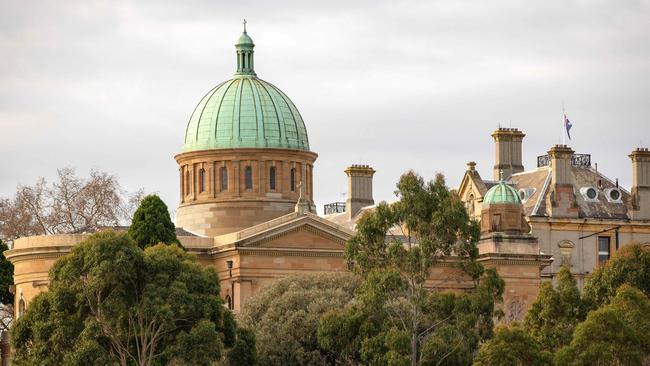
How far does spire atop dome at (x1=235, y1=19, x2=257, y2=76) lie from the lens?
148250 mm

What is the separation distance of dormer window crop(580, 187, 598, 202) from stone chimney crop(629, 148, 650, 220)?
2.32m

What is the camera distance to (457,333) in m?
106

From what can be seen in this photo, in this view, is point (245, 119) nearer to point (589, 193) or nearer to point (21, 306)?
point (21, 306)

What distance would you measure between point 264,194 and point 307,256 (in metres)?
8.41

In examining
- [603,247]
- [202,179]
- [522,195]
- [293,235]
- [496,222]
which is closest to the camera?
[293,235]

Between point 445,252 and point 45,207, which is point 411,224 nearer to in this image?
point 445,252

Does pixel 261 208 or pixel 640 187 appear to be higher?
pixel 640 187

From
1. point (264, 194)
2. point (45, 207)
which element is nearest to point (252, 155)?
point (264, 194)

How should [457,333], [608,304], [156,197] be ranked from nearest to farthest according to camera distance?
[457,333], [608,304], [156,197]

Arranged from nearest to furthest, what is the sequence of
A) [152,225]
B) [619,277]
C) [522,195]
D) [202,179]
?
1. [619,277]
2. [152,225]
3. [202,179]
4. [522,195]

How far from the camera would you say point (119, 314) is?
10619 centimetres

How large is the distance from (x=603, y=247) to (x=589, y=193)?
358cm

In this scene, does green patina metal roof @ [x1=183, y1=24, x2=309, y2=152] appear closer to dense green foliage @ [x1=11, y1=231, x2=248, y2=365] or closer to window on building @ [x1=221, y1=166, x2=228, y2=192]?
window on building @ [x1=221, y1=166, x2=228, y2=192]

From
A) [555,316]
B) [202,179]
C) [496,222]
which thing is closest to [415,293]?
[555,316]
